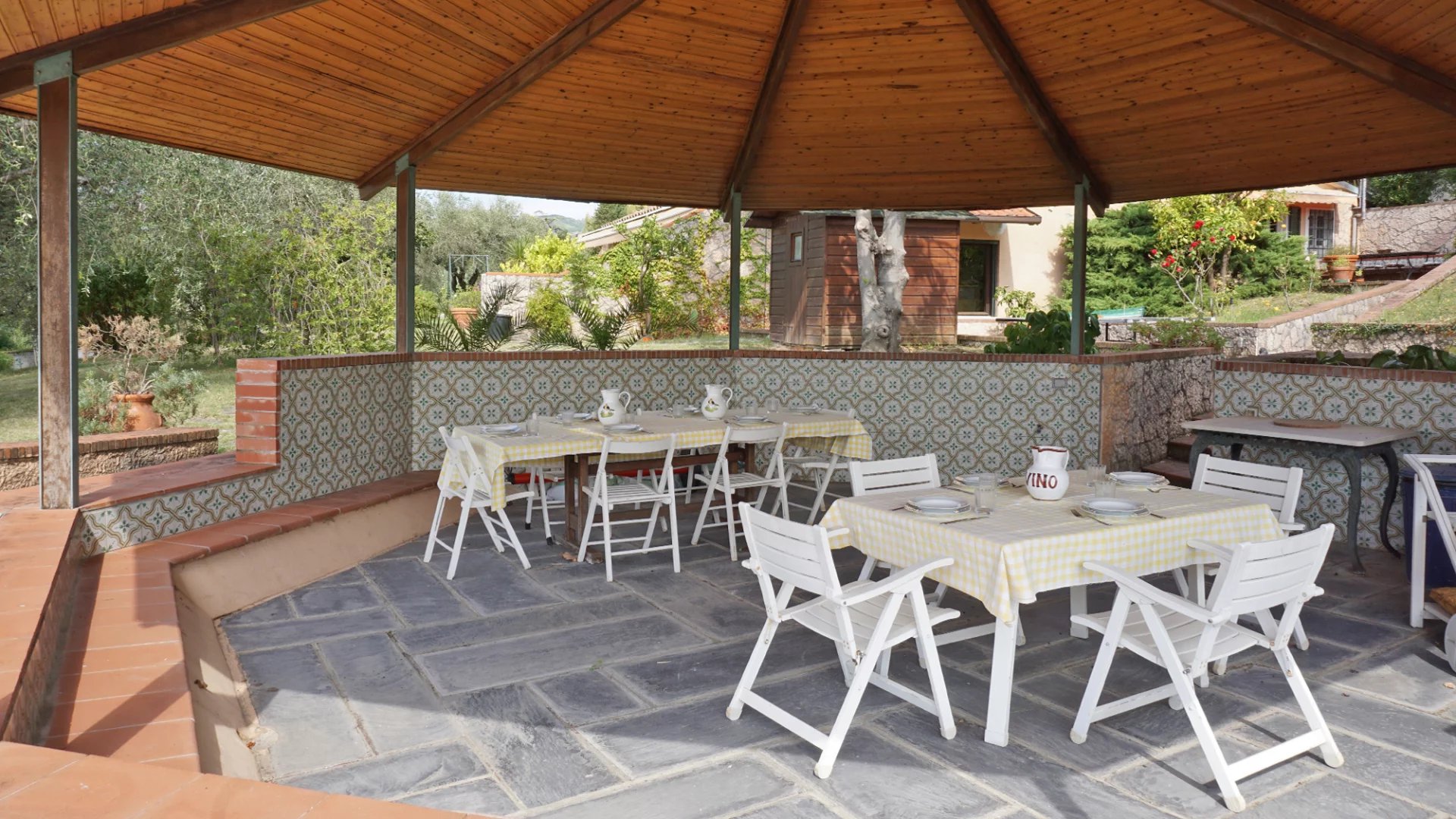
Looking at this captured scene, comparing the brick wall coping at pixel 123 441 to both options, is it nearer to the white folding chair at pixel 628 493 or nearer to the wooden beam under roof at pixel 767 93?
the white folding chair at pixel 628 493

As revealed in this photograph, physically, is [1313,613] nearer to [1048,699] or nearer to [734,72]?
[1048,699]

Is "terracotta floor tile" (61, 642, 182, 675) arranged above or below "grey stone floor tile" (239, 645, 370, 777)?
above

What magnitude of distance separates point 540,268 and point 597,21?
17.1m

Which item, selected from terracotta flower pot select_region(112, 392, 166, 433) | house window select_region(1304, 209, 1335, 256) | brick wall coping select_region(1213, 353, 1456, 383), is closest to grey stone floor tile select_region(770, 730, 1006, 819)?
brick wall coping select_region(1213, 353, 1456, 383)

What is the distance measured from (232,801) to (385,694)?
162 cm

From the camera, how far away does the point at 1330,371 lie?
251 inches

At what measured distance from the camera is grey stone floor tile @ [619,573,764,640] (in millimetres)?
4469

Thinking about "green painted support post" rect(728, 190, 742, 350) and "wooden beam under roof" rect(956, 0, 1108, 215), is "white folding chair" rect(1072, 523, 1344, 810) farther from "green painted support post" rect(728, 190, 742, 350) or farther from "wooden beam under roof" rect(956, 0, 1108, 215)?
"green painted support post" rect(728, 190, 742, 350)

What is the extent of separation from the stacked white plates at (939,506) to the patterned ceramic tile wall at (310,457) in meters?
3.66

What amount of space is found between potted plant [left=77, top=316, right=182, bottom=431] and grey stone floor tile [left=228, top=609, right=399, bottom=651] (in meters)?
3.42

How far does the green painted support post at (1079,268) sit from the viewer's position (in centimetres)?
776

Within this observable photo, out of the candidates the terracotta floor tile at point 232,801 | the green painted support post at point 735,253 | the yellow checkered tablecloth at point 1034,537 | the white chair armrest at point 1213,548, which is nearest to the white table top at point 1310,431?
the yellow checkered tablecloth at point 1034,537

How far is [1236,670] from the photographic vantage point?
3961 millimetres

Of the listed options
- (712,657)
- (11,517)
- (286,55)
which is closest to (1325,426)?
(712,657)
